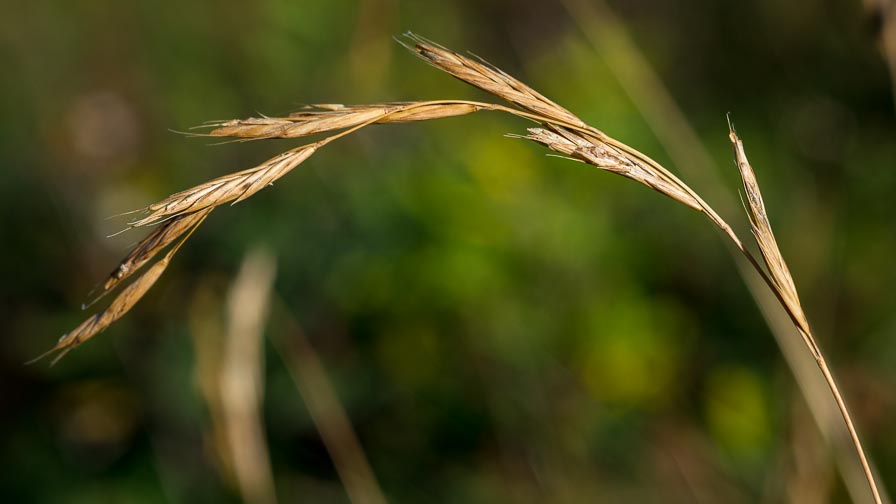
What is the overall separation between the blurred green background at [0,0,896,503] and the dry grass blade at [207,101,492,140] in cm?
105

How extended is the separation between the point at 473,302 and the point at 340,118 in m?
1.59

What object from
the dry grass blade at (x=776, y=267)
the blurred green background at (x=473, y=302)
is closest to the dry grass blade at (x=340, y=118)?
the dry grass blade at (x=776, y=267)

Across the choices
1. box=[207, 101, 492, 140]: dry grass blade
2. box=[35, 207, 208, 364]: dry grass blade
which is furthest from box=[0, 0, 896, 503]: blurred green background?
box=[207, 101, 492, 140]: dry grass blade

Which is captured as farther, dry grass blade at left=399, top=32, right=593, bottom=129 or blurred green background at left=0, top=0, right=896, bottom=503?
blurred green background at left=0, top=0, right=896, bottom=503

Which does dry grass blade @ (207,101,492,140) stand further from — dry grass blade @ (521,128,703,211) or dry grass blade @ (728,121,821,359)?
dry grass blade @ (728,121,821,359)

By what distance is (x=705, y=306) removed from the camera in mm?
2605

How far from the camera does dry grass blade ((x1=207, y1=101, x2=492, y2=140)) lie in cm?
60

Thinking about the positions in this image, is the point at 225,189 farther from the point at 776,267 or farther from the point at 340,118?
the point at 776,267

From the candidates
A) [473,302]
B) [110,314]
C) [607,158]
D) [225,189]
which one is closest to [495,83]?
[607,158]

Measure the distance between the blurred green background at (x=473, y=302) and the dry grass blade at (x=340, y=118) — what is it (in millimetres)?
1051

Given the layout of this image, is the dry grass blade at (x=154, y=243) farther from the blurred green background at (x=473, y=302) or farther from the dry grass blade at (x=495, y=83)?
the blurred green background at (x=473, y=302)

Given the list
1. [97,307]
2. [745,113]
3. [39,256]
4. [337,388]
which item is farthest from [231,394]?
[745,113]

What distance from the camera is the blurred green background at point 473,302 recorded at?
2.13 metres

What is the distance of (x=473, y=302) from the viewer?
7.12 ft
